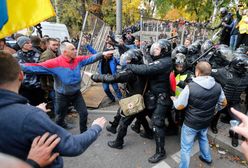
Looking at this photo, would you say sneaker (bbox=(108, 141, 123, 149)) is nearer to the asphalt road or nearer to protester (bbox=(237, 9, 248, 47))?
the asphalt road

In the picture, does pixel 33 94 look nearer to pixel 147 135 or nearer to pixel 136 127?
pixel 136 127

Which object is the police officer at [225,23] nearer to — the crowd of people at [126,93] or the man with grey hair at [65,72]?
the crowd of people at [126,93]

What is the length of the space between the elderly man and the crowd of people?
14 mm

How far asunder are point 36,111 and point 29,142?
230 mm

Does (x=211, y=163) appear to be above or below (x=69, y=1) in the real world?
below

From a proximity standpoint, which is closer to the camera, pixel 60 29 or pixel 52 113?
pixel 52 113

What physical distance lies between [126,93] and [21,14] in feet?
8.13

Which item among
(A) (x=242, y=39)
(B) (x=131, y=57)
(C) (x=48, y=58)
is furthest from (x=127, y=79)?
(A) (x=242, y=39)

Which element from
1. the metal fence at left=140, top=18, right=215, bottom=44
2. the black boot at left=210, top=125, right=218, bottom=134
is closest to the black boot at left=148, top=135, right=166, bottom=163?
the black boot at left=210, top=125, right=218, bottom=134

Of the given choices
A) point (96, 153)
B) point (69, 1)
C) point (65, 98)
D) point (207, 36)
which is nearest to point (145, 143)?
point (96, 153)

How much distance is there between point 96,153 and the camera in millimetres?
4328

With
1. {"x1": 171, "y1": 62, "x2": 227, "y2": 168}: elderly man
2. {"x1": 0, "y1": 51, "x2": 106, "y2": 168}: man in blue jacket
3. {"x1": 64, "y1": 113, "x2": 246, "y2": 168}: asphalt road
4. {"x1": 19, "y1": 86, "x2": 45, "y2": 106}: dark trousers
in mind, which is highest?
{"x1": 0, "y1": 51, "x2": 106, "y2": 168}: man in blue jacket

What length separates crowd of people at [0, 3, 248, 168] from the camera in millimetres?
1641

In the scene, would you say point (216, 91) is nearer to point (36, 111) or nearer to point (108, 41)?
point (36, 111)
